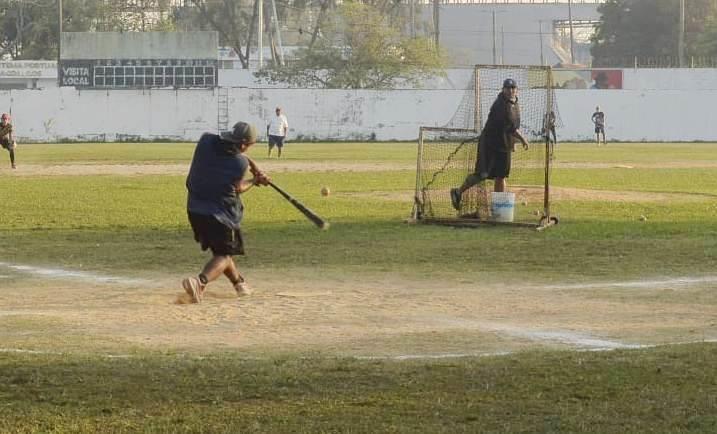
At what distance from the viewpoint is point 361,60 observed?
8194 centimetres

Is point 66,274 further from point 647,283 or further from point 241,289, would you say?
point 647,283

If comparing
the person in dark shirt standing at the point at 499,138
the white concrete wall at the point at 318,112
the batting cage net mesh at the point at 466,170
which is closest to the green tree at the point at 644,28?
the white concrete wall at the point at 318,112

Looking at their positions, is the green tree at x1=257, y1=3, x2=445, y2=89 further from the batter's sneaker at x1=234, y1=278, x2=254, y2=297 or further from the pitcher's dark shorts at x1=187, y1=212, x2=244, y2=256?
the pitcher's dark shorts at x1=187, y1=212, x2=244, y2=256

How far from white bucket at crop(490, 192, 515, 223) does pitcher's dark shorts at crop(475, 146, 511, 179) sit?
0.29m

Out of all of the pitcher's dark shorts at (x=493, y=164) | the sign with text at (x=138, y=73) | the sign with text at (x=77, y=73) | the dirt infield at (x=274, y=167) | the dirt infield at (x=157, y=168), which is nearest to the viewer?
the pitcher's dark shorts at (x=493, y=164)

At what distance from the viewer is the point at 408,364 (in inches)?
349

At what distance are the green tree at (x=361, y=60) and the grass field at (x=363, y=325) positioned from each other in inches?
2293

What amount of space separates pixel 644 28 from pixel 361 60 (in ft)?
116

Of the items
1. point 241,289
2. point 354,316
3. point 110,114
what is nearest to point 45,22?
point 110,114

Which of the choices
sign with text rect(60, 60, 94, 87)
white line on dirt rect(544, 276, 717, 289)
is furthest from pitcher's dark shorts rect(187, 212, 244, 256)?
sign with text rect(60, 60, 94, 87)

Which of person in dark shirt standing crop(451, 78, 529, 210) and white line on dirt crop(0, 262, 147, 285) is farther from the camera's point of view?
person in dark shirt standing crop(451, 78, 529, 210)

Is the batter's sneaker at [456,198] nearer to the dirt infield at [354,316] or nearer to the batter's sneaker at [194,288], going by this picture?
the dirt infield at [354,316]

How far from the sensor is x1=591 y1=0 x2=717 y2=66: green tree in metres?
107

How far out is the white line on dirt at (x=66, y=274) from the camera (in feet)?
45.5
